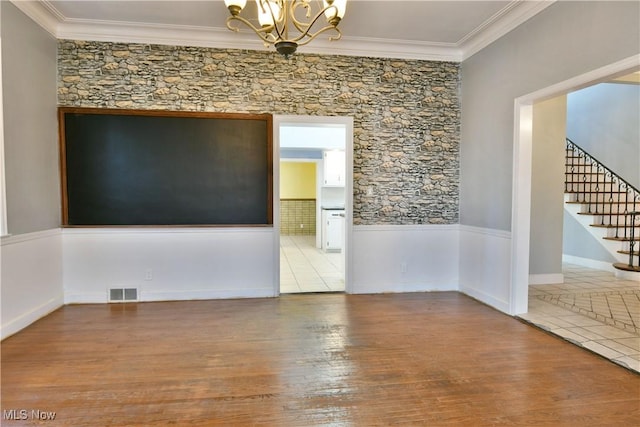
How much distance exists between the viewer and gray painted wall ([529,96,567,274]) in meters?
4.97

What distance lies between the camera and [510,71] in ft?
12.4

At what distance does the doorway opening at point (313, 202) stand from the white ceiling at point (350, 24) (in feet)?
3.33

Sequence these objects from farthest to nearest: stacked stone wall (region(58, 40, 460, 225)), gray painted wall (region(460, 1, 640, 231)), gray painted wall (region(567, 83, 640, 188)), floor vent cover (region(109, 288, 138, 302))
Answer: gray painted wall (region(567, 83, 640, 188)) < floor vent cover (region(109, 288, 138, 302)) < stacked stone wall (region(58, 40, 460, 225)) < gray painted wall (region(460, 1, 640, 231))

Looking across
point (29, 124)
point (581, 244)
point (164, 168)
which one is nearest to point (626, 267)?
point (581, 244)

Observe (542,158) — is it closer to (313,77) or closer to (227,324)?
(313,77)

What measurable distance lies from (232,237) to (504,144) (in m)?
3.26

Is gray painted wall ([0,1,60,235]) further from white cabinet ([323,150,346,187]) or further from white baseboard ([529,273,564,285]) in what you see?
white baseboard ([529,273,564,285])

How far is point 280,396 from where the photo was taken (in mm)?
2260

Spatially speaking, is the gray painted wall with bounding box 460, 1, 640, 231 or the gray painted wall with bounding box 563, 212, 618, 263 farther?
the gray painted wall with bounding box 563, 212, 618, 263

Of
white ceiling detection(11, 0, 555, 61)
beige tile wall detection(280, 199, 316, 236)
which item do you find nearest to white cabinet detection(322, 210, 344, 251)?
beige tile wall detection(280, 199, 316, 236)

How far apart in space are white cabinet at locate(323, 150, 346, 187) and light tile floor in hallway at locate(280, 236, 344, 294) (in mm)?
1658

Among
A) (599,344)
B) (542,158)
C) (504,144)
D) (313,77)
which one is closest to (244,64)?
(313,77)

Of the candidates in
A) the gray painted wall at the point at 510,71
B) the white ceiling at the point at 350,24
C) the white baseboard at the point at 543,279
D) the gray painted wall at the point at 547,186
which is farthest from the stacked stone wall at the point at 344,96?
the white baseboard at the point at 543,279

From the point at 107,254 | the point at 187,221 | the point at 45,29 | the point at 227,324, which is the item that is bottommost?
the point at 227,324
